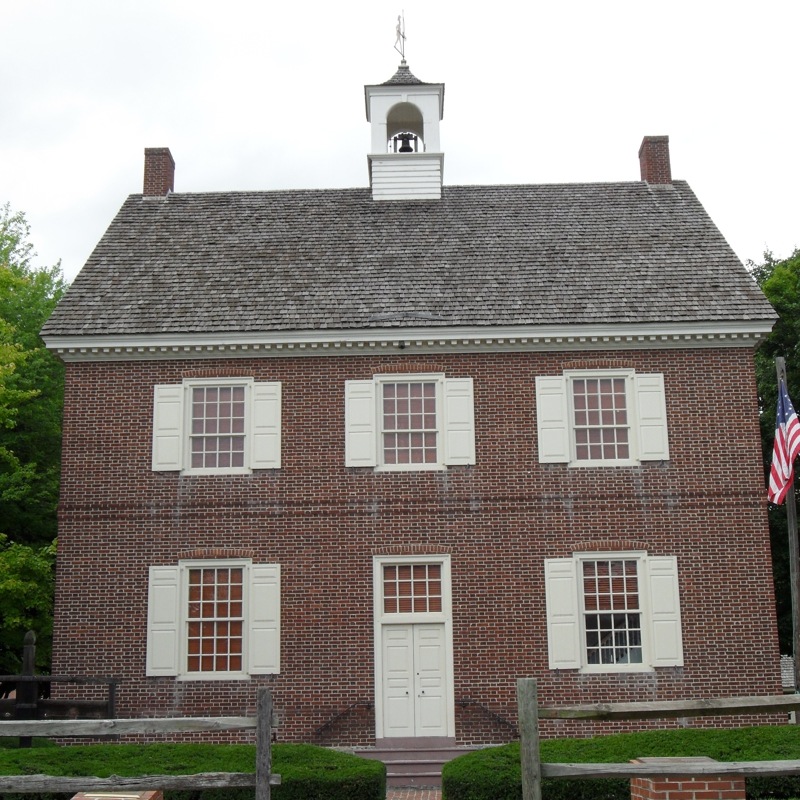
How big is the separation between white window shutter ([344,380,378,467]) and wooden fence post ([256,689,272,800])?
9054mm

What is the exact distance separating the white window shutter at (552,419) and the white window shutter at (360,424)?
2.81 meters

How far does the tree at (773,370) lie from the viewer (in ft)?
94.6

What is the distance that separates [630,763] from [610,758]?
3650 mm

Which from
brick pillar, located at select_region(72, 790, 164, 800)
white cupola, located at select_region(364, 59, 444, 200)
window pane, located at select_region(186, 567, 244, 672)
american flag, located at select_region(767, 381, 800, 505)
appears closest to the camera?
brick pillar, located at select_region(72, 790, 164, 800)

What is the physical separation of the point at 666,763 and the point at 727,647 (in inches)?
371

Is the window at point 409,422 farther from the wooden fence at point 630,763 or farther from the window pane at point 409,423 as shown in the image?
the wooden fence at point 630,763

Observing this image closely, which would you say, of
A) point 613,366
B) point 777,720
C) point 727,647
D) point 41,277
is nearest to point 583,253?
point 613,366

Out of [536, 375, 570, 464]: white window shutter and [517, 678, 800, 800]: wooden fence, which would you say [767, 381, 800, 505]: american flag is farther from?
[517, 678, 800, 800]: wooden fence

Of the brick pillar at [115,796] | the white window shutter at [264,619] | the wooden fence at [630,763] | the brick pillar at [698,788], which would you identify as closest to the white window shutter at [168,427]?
the white window shutter at [264,619]

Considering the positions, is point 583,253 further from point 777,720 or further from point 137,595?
point 137,595

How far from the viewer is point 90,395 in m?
17.6

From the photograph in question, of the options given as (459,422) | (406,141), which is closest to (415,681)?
(459,422)

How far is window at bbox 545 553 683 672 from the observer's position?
1641 cm

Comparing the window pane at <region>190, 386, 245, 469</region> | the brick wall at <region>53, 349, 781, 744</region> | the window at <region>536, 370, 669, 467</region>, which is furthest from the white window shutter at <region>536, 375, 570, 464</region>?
the window pane at <region>190, 386, 245, 469</region>
